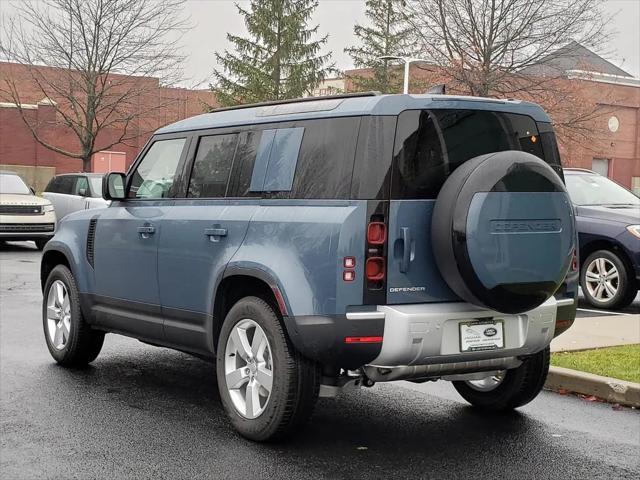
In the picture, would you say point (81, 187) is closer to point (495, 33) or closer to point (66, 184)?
point (66, 184)

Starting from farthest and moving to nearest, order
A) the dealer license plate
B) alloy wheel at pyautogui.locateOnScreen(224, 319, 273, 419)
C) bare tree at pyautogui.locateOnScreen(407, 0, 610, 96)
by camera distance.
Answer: bare tree at pyautogui.locateOnScreen(407, 0, 610, 96) → alloy wheel at pyautogui.locateOnScreen(224, 319, 273, 419) → the dealer license plate

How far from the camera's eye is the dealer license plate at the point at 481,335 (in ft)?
16.3

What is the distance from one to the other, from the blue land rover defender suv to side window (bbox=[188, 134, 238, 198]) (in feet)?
0.06

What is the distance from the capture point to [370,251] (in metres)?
4.77

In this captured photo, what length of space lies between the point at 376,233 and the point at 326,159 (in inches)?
22.7

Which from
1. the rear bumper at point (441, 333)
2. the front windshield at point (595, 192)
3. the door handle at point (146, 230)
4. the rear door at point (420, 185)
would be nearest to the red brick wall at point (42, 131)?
the front windshield at point (595, 192)

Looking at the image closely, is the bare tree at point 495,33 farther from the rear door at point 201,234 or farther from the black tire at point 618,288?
the rear door at point 201,234

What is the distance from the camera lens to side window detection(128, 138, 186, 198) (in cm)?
642

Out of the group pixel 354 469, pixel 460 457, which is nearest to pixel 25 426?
pixel 354 469

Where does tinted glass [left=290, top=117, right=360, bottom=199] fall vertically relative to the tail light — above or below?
above

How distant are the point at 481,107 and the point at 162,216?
7.92ft

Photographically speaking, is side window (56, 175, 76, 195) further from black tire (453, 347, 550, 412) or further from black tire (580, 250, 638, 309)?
black tire (453, 347, 550, 412)

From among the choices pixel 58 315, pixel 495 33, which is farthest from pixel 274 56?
pixel 58 315

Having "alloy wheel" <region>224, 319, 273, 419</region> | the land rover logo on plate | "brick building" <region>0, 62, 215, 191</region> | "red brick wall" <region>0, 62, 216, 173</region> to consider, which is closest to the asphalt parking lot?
"alloy wheel" <region>224, 319, 273, 419</region>
